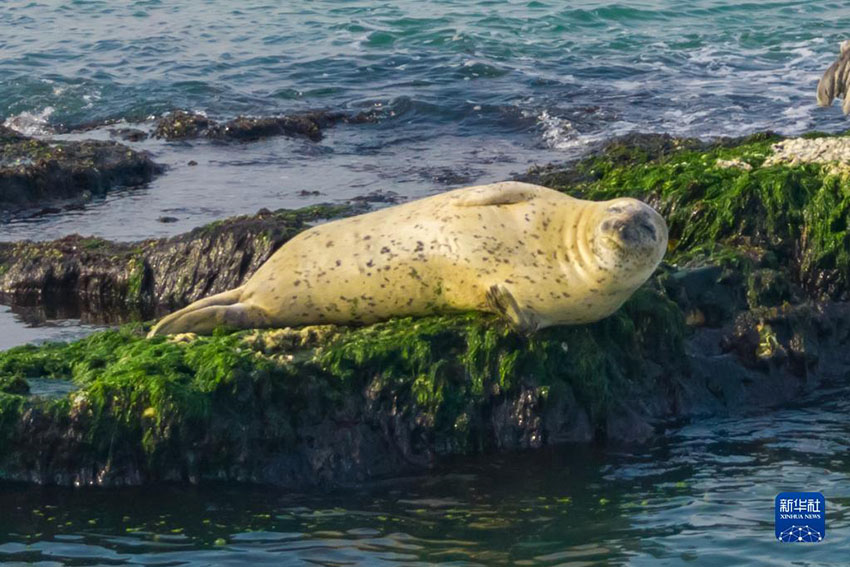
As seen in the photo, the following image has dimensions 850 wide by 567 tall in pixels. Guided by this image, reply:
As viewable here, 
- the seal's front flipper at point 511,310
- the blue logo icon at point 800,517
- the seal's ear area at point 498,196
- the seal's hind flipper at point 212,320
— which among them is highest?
the seal's ear area at point 498,196

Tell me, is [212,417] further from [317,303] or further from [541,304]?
[541,304]

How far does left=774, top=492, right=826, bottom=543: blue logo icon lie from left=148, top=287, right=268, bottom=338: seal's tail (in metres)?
2.96

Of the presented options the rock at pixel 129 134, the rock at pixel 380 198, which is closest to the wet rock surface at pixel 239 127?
the rock at pixel 129 134

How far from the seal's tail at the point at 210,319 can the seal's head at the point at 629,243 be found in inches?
75.0

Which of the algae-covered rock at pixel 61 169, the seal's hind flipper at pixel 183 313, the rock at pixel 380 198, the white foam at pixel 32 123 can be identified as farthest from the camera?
the white foam at pixel 32 123

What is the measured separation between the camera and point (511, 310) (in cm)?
727

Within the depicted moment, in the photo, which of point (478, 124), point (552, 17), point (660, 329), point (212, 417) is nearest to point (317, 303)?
point (212, 417)

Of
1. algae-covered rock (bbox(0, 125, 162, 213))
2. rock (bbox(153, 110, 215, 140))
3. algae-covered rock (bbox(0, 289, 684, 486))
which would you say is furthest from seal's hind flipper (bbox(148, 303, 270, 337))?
rock (bbox(153, 110, 215, 140))

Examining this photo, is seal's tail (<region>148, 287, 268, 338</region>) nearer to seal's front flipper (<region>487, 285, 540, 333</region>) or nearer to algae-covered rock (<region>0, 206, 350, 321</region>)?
Answer: seal's front flipper (<region>487, 285, 540, 333</region>)

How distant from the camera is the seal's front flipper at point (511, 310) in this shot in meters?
7.27

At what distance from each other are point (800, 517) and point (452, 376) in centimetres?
Answer: 193

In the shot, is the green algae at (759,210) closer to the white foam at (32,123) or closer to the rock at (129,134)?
the rock at (129,134)

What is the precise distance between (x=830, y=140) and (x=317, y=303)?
156 inches

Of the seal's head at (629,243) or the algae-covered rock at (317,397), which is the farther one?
the seal's head at (629,243)
